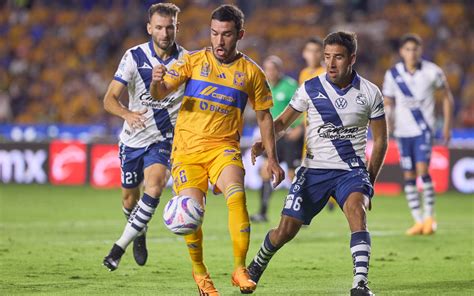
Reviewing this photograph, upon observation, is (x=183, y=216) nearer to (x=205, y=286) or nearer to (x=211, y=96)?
(x=205, y=286)

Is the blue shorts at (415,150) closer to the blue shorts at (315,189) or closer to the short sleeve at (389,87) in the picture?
the short sleeve at (389,87)

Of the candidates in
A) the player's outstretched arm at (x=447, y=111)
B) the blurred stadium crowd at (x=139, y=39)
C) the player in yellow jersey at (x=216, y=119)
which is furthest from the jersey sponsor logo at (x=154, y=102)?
the blurred stadium crowd at (x=139, y=39)

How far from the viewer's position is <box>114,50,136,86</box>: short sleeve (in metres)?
8.78

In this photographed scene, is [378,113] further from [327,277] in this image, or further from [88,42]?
[88,42]

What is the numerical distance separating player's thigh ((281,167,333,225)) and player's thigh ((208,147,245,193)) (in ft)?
1.66

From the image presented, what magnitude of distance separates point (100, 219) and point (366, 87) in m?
8.00

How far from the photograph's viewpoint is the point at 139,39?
28.3 m

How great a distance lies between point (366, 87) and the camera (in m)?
7.67

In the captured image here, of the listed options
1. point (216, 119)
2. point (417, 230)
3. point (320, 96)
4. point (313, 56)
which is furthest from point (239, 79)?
point (417, 230)

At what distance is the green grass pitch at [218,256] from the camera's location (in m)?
8.12

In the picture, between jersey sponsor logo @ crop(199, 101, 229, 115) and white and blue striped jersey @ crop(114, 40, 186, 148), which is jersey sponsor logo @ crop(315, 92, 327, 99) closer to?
jersey sponsor logo @ crop(199, 101, 229, 115)

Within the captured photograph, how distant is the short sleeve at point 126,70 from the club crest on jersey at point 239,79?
1601 millimetres

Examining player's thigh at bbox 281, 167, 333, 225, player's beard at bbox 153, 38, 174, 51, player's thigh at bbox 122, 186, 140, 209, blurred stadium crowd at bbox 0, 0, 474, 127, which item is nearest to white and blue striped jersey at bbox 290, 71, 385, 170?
player's thigh at bbox 281, 167, 333, 225

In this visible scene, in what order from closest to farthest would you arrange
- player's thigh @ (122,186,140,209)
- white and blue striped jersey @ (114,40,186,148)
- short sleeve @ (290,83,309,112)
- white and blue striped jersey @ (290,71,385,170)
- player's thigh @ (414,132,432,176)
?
white and blue striped jersey @ (290,71,385,170) < short sleeve @ (290,83,309,112) < white and blue striped jersey @ (114,40,186,148) < player's thigh @ (122,186,140,209) < player's thigh @ (414,132,432,176)
